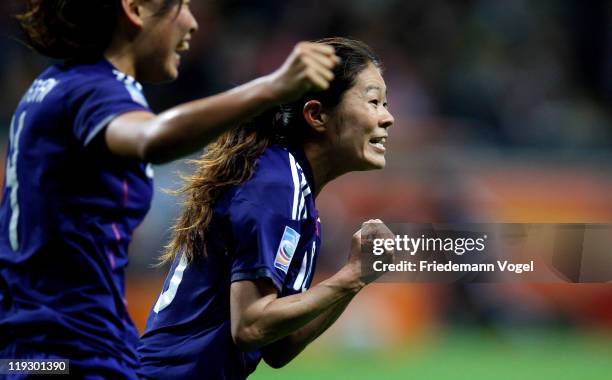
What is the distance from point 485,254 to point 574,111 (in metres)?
8.52

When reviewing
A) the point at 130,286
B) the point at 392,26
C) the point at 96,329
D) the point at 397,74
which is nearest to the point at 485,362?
the point at 130,286

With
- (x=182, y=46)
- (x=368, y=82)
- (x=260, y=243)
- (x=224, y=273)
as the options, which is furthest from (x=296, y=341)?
(x=182, y=46)

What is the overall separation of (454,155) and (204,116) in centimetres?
822

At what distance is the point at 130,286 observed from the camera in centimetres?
973

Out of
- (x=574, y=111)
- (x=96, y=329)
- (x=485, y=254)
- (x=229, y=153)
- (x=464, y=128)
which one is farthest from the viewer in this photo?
(x=574, y=111)

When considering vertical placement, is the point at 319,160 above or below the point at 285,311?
above

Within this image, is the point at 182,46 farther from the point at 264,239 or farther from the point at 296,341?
the point at 296,341

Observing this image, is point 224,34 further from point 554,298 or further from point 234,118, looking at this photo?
point 234,118

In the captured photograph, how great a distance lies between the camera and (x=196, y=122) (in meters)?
2.46

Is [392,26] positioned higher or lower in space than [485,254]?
higher

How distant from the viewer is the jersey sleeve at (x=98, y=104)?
257cm

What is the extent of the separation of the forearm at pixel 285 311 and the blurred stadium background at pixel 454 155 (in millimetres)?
4905

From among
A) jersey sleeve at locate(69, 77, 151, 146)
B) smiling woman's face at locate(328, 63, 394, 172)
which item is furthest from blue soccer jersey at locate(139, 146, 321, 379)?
jersey sleeve at locate(69, 77, 151, 146)

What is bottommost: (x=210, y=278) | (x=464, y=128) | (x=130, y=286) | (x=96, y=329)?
(x=96, y=329)
